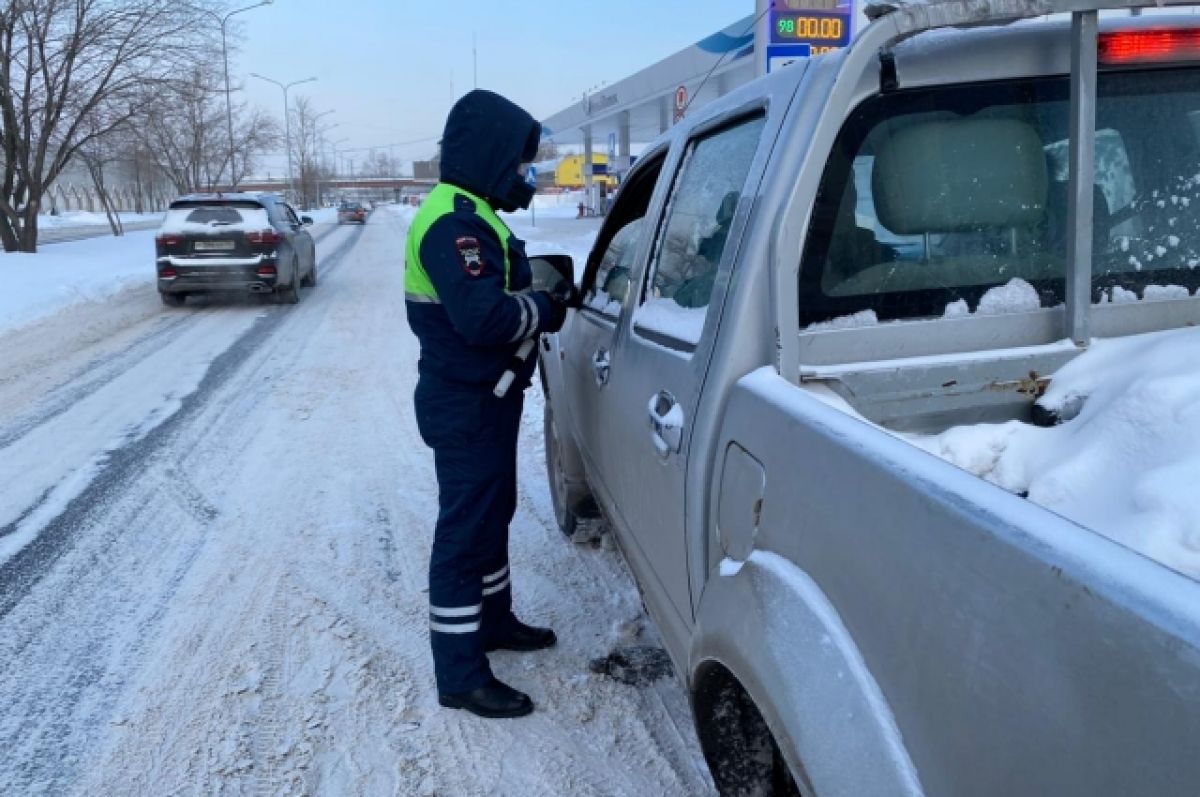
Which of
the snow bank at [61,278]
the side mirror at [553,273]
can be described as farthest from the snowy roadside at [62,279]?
the side mirror at [553,273]

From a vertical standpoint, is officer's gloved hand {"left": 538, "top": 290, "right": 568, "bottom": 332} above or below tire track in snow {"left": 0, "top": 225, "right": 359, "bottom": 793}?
above

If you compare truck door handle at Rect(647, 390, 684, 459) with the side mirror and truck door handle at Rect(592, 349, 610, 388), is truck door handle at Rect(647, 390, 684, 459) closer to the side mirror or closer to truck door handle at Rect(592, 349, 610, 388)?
truck door handle at Rect(592, 349, 610, 388)

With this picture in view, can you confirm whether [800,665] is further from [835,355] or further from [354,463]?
[354,463]

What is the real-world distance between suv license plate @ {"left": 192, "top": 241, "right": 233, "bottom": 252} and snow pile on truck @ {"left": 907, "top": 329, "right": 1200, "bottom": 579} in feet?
41.1

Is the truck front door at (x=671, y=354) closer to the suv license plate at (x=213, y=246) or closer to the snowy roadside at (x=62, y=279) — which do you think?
the snowy roadside at (x=62, y=279)

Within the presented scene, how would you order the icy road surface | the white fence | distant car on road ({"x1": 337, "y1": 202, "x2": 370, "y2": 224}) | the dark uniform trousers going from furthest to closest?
1. the white fence
2. distant car on road ({"x1": 337, "y1": 202, "x2": 370, "y2": 224})
3. the dark uniform trousers
4. the icy road surface

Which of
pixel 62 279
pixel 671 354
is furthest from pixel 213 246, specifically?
pixel 671 354

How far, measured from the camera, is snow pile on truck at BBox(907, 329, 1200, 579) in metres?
1.37

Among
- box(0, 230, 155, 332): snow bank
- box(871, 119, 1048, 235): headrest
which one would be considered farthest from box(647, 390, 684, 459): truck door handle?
box(0, 230, 155, 332): snow bank

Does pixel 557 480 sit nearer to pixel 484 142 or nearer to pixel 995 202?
pixel 484 142

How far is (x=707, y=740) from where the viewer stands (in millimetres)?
2068

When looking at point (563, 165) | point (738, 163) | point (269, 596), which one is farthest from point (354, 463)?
point (563, 165)

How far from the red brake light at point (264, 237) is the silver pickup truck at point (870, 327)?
11.4 metres

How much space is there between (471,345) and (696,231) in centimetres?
83
